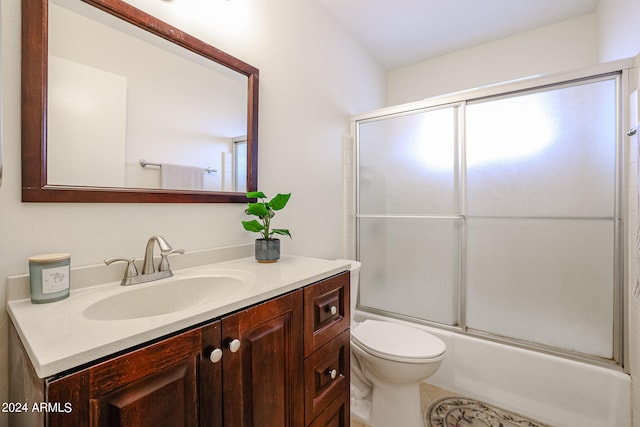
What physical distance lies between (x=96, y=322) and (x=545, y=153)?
213 cm

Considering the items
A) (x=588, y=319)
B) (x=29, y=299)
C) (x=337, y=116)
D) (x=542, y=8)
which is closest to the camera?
(x=29, y=299)

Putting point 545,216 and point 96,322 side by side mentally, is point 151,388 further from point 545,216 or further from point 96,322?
point 545,216

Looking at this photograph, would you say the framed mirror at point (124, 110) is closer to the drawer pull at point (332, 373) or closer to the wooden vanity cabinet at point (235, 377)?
the wooden vanity cabinet at point (235, 377)

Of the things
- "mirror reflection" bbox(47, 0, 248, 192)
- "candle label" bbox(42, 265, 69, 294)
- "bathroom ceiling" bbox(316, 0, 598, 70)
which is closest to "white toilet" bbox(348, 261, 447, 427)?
"mirror reflection" bbox(47, 0, 248, 192)

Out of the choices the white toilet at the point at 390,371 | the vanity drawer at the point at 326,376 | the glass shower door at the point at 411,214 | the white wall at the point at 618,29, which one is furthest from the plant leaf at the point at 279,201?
the white wall at the point at 618,29

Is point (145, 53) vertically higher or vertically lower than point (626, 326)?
higher

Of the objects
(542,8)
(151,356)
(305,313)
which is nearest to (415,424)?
(305,313)

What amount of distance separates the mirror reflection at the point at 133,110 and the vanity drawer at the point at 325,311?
0.63 m

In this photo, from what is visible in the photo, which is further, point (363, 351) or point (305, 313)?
point (363, 351)

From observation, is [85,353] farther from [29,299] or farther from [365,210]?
[365,210]

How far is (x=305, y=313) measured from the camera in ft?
3.10

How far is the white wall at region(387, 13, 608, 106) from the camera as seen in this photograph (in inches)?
82.5

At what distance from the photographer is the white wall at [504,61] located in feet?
6.88

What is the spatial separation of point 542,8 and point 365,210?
1.84m
